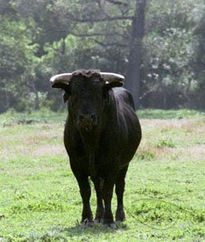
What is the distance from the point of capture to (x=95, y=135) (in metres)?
10.1

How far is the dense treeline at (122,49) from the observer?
58.6 metres

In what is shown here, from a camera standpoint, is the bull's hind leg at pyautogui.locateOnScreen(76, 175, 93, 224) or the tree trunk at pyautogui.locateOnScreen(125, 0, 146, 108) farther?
the tree trunk at pyautogui.locateOnScreen(125, 0, 146, 108)

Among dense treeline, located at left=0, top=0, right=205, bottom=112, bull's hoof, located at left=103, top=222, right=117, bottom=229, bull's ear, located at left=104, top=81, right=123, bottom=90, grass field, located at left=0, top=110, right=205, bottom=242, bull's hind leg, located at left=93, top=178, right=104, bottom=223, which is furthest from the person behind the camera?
dense treeline, located at left=0, top=0, right=205, bottom=112

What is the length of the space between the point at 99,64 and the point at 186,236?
51.9m

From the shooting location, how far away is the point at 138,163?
65.3 feet

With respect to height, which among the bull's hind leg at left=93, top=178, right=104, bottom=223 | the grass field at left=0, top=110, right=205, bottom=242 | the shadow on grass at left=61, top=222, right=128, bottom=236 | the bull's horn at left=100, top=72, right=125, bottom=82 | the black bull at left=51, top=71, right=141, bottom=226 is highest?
the bull's horn at left=100, top=72, right=125, bottom=82

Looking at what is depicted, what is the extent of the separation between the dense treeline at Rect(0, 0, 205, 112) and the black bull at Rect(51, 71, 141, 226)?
4710 centimetres

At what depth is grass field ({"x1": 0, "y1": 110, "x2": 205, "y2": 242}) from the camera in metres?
9.92

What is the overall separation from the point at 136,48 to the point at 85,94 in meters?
49.4

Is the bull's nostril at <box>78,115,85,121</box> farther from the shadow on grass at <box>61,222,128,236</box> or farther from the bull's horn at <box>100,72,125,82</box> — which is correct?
the shadow on grass at <box>61,222,128,236</box>

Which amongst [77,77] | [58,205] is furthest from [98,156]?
[58,205]

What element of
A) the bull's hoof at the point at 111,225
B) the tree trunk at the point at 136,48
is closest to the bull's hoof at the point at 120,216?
the bull's hoof at the point at 111,225

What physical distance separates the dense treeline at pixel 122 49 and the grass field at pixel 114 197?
32.3 m

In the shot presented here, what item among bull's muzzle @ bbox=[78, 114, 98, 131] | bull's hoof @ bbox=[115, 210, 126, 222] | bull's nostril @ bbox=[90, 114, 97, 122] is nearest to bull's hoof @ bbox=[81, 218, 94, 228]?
bull's hoof @ bbox=[115, 210, 126, 222]
